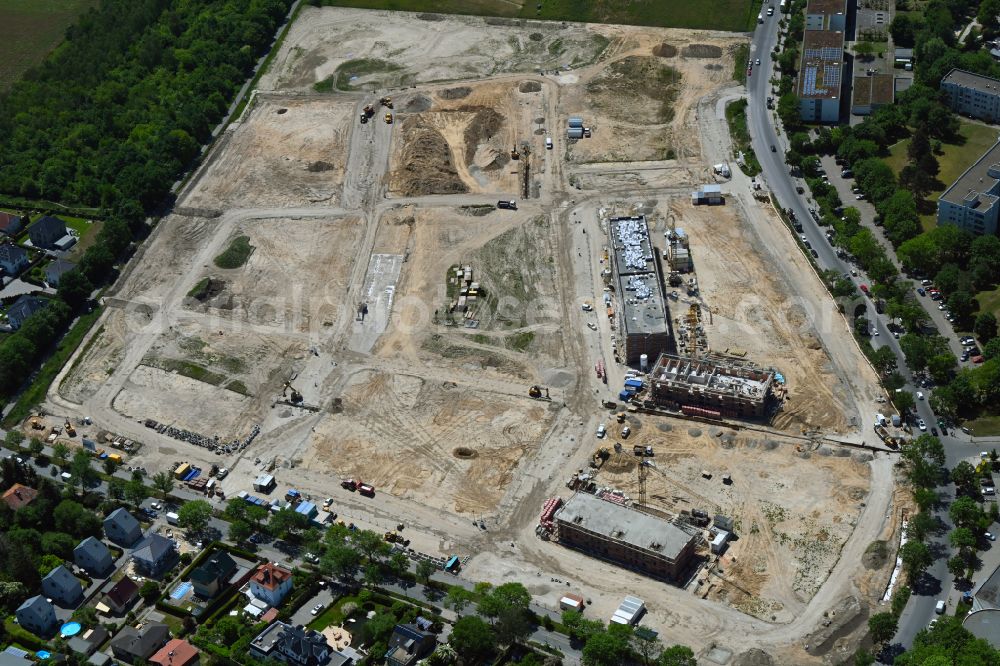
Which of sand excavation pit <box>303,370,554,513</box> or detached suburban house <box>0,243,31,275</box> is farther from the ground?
detached suburban house <box>0,243,31,275</box>

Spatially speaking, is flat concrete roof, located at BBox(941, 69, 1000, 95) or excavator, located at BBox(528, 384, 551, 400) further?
flat concrete roof, located at BBox(941, 69, 1000, 95)

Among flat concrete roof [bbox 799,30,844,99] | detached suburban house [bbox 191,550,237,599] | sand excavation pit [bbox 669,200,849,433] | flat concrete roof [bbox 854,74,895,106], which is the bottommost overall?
detached suburban house [bbox 191,550,237,599]

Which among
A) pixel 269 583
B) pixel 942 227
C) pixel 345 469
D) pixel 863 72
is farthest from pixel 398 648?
pixel 863 72

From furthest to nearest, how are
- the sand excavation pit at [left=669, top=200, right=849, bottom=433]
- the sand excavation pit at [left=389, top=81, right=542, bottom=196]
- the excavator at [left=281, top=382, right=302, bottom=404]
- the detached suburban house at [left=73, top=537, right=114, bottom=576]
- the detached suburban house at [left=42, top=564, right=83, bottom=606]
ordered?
the sand excavation pit at [left=389, top=81, right=542, bottom=196]
the excavator at [left=281, top=382, right=302, bottom=404]
the sand excavation pit at [left=669, top=200, right=849, bottom=433]
the detached suburban house at [left=73, top=537, right=114, bottom=576]
the detached suburban house at [left=42, top=564, right=83, bottom=606]

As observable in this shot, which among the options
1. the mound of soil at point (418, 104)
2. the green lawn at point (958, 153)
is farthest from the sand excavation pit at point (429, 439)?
the green lawn at point (958, 153)

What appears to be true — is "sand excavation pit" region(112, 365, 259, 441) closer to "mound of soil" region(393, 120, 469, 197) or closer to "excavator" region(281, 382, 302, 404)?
"excavator" region(281, 382, 302, 404)

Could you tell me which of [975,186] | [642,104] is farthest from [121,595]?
[975,186]

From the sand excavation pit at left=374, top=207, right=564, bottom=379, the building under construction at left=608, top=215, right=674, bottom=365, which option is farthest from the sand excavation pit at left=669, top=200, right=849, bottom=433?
the sand excavation pit at left=374, top=207, right=564, bottom=379

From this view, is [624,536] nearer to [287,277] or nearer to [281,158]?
[287,277]
